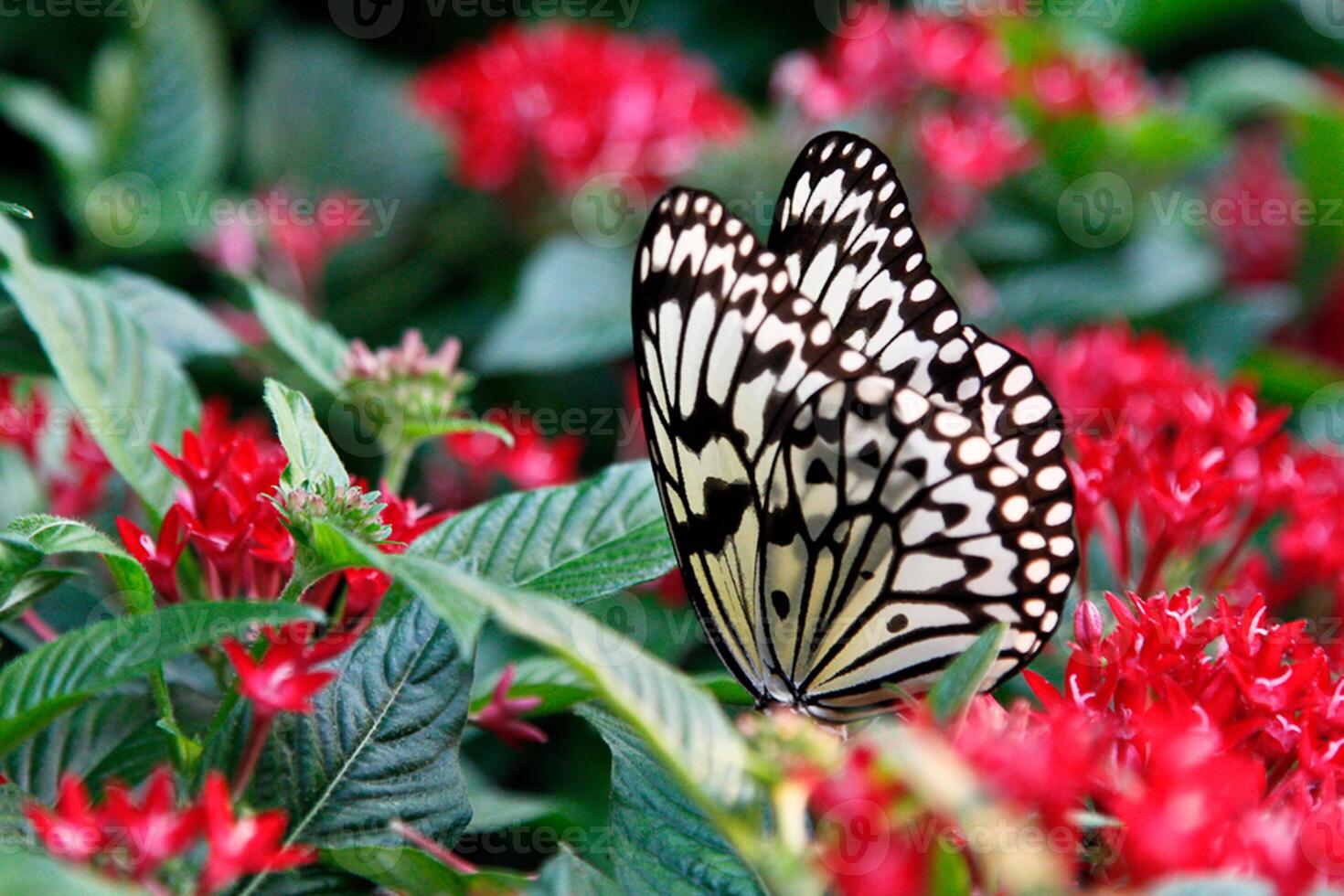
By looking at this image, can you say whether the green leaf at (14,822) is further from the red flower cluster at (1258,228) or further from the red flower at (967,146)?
the red flower cluster at (1258,228)

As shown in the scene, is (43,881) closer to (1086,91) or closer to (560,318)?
(560,318)

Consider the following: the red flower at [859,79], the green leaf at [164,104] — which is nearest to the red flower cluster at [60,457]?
the green leaf at [164,104]

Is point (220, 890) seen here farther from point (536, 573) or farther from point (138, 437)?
point (138, 437)

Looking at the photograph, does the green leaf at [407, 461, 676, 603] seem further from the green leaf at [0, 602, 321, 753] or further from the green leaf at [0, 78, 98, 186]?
the green leaf at [0, 78, 98, 186]

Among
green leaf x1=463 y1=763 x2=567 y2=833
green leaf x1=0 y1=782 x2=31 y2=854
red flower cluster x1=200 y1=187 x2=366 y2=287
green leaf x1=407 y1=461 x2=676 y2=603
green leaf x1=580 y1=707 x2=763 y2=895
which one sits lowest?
green leaf x1=463 y1=763 x2=567 y2=833

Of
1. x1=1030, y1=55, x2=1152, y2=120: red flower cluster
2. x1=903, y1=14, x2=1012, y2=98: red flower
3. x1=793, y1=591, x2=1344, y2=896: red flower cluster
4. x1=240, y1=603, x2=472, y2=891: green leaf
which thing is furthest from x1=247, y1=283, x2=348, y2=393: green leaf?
x1=1030, y1=55, x2=1152, y2=120: red flower cluster

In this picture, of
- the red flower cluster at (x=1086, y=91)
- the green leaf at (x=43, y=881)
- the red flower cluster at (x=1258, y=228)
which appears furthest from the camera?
the red flower cluster at (x=1258, y=228)

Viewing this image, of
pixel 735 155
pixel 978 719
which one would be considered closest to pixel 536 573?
pixel 978 719
